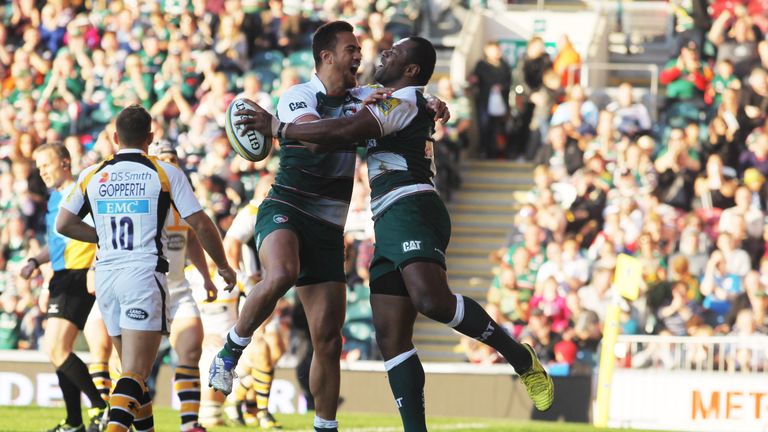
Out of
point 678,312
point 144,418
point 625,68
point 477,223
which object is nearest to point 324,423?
point 144,418

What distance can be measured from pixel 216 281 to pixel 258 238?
190 inches

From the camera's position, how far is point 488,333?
31.1ft

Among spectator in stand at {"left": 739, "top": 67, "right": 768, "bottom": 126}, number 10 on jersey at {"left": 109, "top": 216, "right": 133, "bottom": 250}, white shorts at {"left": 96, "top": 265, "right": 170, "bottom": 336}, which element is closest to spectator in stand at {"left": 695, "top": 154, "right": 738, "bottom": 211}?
spectator in stand at {"left": 739, "top": 67, "right": 768, "bottom": 126}

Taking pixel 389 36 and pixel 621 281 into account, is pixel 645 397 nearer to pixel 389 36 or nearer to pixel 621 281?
pixel 621 281

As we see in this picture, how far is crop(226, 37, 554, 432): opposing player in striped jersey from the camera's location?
30.1ft

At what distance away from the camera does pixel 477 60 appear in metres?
23.9

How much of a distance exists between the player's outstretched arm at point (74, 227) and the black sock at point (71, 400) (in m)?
2.86

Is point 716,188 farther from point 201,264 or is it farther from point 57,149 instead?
point 201,264

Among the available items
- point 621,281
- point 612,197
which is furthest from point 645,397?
point 612,197

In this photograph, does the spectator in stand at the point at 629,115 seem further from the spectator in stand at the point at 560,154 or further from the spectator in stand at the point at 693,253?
the spectator in stand at the point at 693,253

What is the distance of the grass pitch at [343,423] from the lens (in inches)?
535

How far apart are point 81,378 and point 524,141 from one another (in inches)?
438

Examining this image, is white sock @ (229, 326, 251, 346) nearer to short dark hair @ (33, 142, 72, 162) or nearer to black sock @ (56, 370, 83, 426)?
black sock @ (56, 370, 83, 426)

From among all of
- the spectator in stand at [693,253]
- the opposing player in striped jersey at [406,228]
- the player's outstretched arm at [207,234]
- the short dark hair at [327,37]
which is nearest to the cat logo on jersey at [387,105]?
the opposing player in striped jersey at [406,228]
